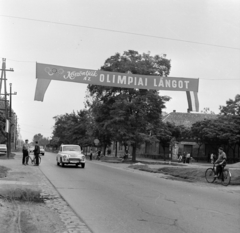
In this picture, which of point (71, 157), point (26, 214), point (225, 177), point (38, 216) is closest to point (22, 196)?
point (26, 214)

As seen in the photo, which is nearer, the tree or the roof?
the tree

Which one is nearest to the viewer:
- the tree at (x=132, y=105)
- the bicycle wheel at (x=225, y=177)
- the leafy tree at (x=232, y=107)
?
the bicycle wheel at (x=225, y=177)

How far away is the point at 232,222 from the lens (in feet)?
23.7

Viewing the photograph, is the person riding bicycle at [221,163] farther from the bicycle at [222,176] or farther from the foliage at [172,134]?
the foliage at [172,134]

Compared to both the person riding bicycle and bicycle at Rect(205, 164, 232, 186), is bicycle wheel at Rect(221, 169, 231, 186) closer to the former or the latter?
bicycle at Rect(205, 164, 232, 186)

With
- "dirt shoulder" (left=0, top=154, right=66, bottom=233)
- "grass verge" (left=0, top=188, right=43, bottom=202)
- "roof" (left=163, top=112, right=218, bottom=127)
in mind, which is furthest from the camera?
"roof" (left=163, top=112, right=218, bottom=127)

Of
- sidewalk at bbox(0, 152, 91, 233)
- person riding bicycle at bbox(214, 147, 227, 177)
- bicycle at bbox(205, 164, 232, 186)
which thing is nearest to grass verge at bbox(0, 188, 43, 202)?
sidewalk at bbox(0, 152, 91, 233)

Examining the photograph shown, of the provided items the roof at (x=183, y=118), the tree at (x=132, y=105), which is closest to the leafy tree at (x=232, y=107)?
the roof at (x=183, y=118)

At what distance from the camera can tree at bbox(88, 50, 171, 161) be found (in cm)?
3728

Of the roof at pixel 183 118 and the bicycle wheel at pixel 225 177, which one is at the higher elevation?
the roof at pixel 183 118

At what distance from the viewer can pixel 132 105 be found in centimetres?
3712

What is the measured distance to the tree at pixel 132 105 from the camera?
37281mm

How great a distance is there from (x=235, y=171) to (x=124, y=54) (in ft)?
80.8

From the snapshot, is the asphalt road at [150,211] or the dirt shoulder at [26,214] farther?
the asphalt road at [150,211]
